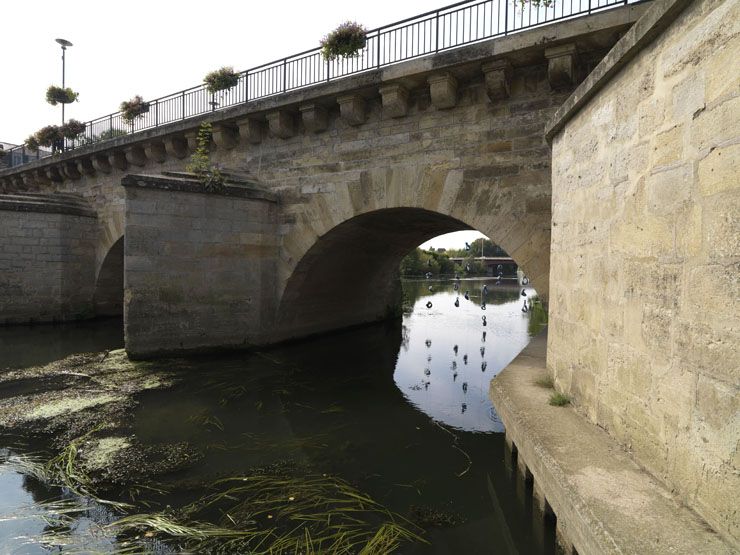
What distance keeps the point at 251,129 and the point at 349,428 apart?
6162 mm

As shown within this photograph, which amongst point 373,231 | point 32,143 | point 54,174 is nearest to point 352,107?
point 373,231

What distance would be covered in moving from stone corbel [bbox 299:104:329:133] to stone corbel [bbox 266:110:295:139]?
1.27ft

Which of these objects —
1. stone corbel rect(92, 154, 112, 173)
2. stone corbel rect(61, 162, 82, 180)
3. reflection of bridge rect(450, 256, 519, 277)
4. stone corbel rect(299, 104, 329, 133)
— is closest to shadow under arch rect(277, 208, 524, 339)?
stone corbel rect(299, 104, 329, 133)

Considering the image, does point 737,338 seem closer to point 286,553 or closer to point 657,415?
point 657,415

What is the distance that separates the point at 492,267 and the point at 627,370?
56.8m

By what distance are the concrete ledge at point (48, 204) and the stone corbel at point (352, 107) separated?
9413 millimetres

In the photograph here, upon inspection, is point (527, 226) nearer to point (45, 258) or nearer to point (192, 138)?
point (192, 138)

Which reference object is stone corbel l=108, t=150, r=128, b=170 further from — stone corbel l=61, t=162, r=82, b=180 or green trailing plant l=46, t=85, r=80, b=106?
green trailing plant l=46, t=85, r=80, b=106

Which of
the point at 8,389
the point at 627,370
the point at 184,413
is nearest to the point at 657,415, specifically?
the point at 627,370

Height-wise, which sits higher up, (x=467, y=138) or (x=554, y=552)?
(x=467, y=138)

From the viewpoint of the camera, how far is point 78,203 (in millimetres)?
12672

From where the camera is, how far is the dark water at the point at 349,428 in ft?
10.1

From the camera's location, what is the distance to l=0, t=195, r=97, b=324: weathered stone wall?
37.2ft

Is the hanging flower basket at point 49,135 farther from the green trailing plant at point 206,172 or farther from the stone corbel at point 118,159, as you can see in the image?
the green trailing plant at point 206,172
